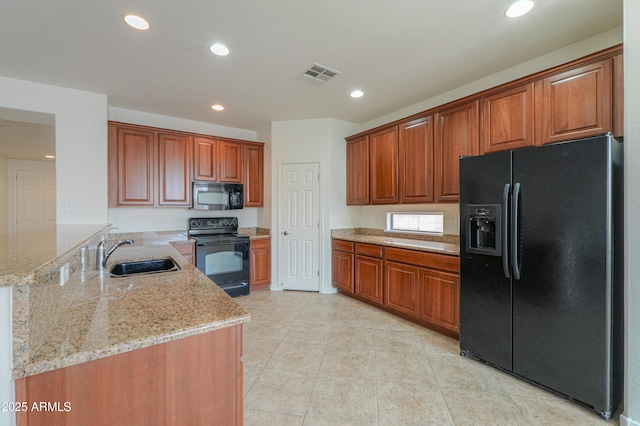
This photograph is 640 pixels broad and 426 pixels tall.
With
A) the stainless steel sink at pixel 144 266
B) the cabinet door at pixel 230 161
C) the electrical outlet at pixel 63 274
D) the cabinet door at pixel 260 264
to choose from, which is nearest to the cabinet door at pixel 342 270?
the cabinet door at pixel 260 264

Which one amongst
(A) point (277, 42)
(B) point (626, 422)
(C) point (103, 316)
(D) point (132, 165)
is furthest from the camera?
(D) point (132, 165)

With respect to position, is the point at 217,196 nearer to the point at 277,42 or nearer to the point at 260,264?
the point at 260,264

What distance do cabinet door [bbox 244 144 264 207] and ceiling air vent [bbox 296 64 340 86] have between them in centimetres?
182

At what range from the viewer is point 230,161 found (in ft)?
14.1

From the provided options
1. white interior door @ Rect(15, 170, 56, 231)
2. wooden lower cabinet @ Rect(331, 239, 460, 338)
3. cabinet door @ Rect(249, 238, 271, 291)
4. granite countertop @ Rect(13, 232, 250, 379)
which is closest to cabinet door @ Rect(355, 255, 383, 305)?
wooden lower cabinet @ Rect(331, 239, 460, 338)

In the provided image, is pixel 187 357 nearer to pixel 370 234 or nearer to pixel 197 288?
pixel 197 288

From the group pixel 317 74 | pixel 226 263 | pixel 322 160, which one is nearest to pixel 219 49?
pixel 317 74

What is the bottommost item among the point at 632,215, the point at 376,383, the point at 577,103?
the point at 376,383

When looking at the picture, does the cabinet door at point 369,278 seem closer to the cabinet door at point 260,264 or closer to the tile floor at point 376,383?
the tile floor at point 376,383

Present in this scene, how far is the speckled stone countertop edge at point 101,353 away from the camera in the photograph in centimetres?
75

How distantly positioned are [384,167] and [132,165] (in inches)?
127

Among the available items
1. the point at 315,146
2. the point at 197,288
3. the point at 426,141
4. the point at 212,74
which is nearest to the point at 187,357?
the point at 197,288

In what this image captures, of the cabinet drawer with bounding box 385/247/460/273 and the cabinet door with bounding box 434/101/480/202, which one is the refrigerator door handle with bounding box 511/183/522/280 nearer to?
the cabinet drawer with bounding box 385/247/460/273

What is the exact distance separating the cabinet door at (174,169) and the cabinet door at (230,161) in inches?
17.5
